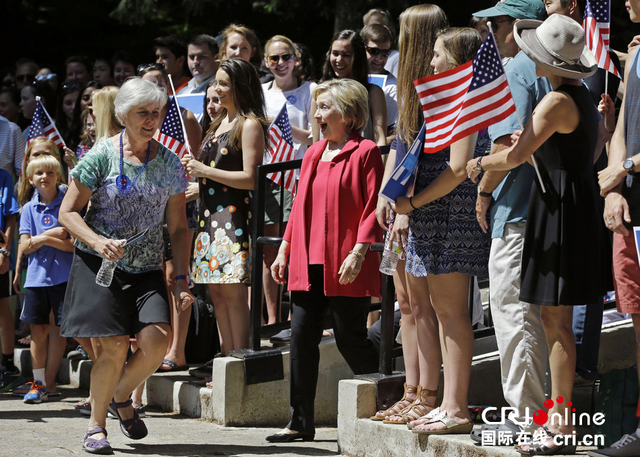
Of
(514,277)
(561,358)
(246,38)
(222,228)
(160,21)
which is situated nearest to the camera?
(561,358)

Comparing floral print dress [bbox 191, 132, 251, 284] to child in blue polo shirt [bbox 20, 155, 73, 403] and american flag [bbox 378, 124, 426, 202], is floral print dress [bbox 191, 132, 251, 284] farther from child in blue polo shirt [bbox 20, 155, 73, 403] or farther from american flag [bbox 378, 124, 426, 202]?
american flag [bbox 378, 124, 426, 202]

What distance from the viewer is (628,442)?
12.6 feet

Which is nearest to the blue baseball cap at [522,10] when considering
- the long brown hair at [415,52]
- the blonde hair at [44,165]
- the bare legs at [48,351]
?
the long brown hair at [415,52]

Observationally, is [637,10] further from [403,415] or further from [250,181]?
[250,181]

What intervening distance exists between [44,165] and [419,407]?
4468 millimetres

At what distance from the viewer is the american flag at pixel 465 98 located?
4.29 m

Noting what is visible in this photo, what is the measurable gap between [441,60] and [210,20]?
10.1m

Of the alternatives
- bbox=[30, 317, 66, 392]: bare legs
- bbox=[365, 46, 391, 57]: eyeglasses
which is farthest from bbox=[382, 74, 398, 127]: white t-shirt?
bbox=[30, 317, 66, 392]: bare legs

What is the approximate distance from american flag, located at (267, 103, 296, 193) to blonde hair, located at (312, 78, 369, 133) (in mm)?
1254

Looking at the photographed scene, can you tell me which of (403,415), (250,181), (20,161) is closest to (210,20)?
(20,161)

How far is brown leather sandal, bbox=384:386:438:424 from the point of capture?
4.94 metres

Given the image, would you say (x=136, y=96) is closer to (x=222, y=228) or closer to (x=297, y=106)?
(x=222, y=228)

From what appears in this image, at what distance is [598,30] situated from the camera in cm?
559

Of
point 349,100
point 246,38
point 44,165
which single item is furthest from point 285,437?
point 246,38
